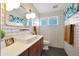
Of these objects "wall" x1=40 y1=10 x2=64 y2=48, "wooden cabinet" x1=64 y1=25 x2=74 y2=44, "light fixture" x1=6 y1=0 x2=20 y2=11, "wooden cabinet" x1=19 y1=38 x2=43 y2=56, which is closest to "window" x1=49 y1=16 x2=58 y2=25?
"wall" x1=40 y1=10 x2=64 y2=48

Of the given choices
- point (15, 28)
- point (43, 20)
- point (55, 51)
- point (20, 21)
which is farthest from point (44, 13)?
point (55, 51)

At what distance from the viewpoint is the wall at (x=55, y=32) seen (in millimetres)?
1486

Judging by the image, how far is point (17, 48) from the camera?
1331 mm

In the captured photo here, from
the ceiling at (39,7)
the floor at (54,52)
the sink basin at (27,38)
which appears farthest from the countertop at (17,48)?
the ceiling at (39,7)

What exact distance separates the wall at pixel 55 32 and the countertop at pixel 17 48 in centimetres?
13

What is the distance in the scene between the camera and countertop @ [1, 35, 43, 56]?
1.25m

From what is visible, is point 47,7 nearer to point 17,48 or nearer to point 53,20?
point 53,20

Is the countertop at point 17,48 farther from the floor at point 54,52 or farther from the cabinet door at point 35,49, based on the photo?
the floor at point 54,52

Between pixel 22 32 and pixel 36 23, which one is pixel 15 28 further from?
pixel 36 23

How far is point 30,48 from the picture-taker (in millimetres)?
1374

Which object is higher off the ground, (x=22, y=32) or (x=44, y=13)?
(x=44, y=13)

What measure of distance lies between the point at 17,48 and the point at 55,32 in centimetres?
64

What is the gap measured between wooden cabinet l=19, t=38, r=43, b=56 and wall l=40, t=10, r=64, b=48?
140 millimetres

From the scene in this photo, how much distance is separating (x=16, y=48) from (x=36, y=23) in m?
0.48
